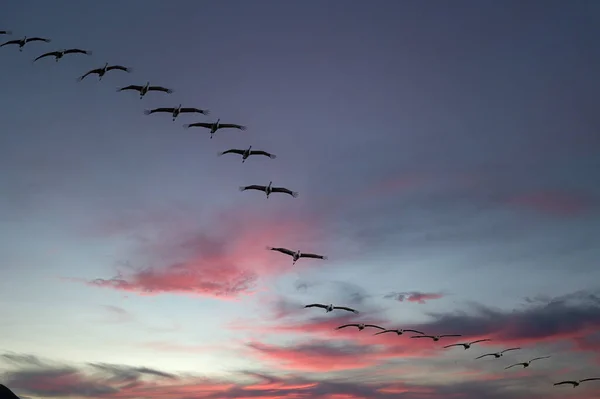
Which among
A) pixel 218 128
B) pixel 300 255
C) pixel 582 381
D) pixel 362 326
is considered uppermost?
pixel 218 128

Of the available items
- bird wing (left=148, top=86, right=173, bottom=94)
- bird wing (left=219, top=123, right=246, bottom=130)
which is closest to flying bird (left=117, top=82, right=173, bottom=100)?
bird wing (left=148, top=86, right=173, bottom=94)

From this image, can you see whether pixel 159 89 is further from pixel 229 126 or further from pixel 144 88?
pixel 229 126

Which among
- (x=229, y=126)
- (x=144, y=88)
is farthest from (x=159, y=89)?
(x=229, y=126)

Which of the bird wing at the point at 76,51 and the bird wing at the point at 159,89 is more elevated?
the bird wing at the point at 76,51

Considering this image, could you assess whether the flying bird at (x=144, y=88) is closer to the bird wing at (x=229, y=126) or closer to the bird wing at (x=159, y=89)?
the bird wing at (x=159, y=89)

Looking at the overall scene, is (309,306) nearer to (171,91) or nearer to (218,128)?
(218,128)

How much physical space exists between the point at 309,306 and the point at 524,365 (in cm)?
6356

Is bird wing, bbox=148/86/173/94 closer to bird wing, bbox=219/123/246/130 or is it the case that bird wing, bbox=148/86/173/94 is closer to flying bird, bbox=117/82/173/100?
flying bird, bbox=117/82/173/100

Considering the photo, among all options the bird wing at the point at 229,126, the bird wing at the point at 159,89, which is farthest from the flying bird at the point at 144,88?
the bird wing at the point at 229,126

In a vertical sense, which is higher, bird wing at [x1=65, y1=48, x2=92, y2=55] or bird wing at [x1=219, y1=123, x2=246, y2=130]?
bird wing at [x1=65, y1=48, x2=92, y2=55]

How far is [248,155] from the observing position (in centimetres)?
9712

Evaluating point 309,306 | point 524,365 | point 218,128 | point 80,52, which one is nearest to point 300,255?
point 309,306

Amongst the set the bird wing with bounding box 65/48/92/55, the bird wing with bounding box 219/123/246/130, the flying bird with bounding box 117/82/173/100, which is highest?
the bird wing with bounding box 65/48/92/55

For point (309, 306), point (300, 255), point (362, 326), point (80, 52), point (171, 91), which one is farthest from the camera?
point (362, 326)
